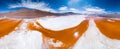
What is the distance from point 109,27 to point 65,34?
1.77 feet

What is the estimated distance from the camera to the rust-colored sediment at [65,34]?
107 inches

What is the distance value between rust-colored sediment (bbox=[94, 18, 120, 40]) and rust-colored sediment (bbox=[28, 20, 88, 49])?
169mm

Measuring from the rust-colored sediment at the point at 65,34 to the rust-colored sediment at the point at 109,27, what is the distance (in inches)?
6.7

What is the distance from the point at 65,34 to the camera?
2748 mm

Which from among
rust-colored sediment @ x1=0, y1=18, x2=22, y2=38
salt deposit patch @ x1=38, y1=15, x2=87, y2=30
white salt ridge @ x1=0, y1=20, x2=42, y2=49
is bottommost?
white salt ridge @ x1=0, y1=20, x2=42, y2=49

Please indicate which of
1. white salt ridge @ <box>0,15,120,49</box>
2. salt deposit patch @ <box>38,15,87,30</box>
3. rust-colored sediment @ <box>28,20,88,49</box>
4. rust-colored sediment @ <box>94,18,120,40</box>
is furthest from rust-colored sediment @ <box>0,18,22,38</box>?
rust-colored sediment @ <box>94,18,120,40</box>

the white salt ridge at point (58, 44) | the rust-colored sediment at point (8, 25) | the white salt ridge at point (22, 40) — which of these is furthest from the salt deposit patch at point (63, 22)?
the rust-colored sediment at point (8, 25)

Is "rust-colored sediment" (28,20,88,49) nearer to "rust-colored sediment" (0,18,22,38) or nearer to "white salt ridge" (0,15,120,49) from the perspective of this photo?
"white salt ridge" (0,15,120,49)

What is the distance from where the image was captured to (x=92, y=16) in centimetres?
279

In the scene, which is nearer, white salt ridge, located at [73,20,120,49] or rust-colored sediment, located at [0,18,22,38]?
white salt ridge, located at [73,20,120,49]

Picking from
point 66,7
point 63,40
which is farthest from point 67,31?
point 66,7

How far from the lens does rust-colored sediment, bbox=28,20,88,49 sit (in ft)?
8.88

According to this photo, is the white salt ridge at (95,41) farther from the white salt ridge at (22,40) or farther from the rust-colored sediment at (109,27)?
the white salt ridge at (22,40)

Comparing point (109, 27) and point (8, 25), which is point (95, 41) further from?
point (8, 25)
